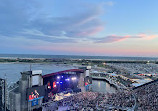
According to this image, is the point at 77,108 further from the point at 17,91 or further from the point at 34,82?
the point at 17,91

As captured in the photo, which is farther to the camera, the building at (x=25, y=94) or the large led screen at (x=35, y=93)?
the large led screen at (x=35, y=93)

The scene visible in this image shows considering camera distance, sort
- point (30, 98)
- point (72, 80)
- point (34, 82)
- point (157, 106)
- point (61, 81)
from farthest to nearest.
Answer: point (72, 80), point (61, 81), point (34, 82), point (30, 98), point (157, 106)

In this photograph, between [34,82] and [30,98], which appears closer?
[30,98]

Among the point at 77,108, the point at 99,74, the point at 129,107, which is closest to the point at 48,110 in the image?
the point at 77,108

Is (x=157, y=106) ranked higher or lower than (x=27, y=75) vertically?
lower

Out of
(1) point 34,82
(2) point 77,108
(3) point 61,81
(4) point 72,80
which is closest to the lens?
(2) point 77,108

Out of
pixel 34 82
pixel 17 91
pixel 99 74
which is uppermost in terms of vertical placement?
pixel 34 82

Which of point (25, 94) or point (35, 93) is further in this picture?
point (35, 93)

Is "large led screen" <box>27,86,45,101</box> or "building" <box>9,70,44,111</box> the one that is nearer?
"building" <box>9,70,44,111</box>
